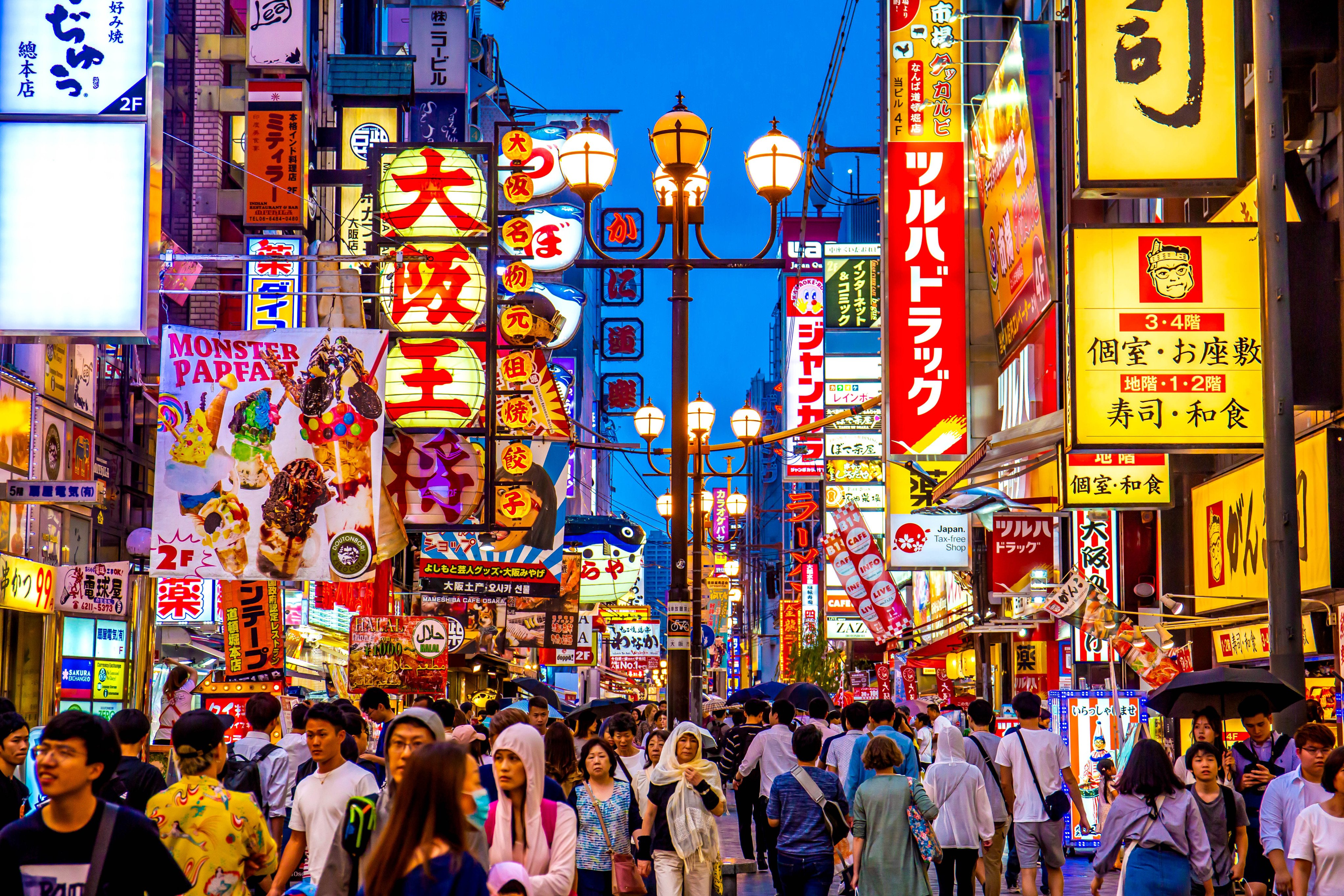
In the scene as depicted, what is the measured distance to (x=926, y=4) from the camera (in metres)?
24.8

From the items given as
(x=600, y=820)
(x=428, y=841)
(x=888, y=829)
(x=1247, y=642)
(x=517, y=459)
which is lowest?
(x=888, y=829)

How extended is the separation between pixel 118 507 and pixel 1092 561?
1677 cm

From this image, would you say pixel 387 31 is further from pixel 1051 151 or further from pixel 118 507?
pixel 1051 151

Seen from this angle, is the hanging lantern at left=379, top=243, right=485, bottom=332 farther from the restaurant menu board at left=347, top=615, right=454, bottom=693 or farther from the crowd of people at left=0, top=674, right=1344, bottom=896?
the crowd of people at left=0, top=674, right=1344, bottom=896

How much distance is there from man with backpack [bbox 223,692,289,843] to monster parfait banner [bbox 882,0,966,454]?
13.7m

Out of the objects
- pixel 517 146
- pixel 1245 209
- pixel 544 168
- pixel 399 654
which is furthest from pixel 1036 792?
pixel 544 168

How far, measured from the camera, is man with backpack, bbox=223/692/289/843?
37.0ft

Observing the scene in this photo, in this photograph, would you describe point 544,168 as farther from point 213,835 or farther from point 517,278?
point 213,835

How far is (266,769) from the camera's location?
1170cm

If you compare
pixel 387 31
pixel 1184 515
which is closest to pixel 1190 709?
pixel 1184 515

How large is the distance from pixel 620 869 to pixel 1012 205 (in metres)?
12.3

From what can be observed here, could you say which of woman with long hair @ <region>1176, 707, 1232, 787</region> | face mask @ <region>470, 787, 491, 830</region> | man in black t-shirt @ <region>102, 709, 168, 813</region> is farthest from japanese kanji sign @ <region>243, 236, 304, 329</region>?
woman with long hair @ <region>1176, 707, 1232, 787</region>

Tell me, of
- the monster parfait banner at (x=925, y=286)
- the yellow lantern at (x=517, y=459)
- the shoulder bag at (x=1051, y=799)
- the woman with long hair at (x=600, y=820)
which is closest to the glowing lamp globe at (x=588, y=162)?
the monster parfait banner at (x=925, y=286)

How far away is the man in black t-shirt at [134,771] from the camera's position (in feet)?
31.6
